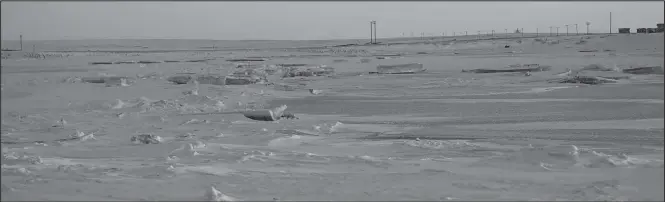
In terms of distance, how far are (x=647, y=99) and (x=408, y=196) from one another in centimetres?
709

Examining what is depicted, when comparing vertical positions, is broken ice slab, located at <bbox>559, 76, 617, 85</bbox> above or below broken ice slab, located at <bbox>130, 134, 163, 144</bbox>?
above

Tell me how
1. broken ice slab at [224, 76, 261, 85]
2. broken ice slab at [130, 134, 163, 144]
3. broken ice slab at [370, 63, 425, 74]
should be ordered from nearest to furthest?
broken ice slab at [130, 134, 163, 144], broken ice slab at [224, 76, 261, 85], broken ice slab at [370, 63, 425, 74]

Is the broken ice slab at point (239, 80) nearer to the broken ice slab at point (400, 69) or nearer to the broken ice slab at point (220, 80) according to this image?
the broken ice slab at point (220, 80)

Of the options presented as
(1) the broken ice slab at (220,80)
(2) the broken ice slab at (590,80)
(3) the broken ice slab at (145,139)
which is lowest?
(3) the broken ice slab at (145,139)

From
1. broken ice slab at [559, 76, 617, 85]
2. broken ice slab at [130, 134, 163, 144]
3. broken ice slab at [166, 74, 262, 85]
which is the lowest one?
broken ice slab at [130, 134, 163, 144]

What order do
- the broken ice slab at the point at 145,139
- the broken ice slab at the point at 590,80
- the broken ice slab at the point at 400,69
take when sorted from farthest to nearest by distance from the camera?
the broken ice slab at the point at 400,69 → the broken ice slab at the point at 590,80 → the broken ice slab at the point at 145,139

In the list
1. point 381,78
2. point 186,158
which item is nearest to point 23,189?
point 186,158

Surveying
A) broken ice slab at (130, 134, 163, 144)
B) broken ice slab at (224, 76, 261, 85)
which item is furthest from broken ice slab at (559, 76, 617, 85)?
broken ice slab at (130, 134, 163, 144)

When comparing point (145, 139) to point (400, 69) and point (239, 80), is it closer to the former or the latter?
point (239, 80)

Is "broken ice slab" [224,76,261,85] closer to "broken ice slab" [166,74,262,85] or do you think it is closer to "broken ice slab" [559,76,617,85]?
"broken ice slab" [166,74,262,85]

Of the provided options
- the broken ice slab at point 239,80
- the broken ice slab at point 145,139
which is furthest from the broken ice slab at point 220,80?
the broken ice slab at point 145,139

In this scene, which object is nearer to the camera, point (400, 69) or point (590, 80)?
point (590, 80)

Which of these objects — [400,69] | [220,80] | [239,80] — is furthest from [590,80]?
[220,80]

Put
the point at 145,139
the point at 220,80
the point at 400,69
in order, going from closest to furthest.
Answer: the point at 145,139, the point at 220,80, the point at 400,69
